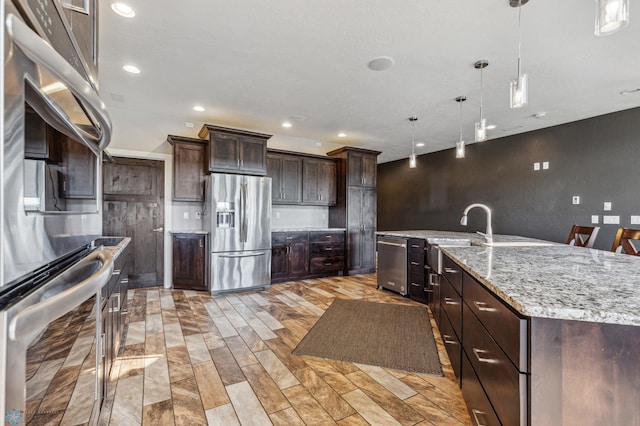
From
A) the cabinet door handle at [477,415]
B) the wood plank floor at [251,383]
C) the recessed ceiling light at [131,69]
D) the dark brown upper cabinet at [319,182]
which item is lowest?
the wood plank floor at [251,383]

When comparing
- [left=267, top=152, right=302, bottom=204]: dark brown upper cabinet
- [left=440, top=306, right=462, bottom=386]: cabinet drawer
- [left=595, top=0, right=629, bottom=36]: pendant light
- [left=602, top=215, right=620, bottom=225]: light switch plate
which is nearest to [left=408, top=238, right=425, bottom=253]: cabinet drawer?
[left=440, top=306, right=462, bottom=386]: cabinet drawer

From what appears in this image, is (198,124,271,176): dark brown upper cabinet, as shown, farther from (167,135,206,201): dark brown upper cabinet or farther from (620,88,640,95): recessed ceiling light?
(620,88,640,95): recessed ceiling light

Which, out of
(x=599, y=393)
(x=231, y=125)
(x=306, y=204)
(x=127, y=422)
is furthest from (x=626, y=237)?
(x=231, y=125)

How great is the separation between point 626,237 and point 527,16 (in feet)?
6.49

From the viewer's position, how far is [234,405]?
177 centimetres

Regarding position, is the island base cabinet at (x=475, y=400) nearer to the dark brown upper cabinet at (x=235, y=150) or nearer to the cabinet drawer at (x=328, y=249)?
the cabinet drawer at (x=328, y=249)

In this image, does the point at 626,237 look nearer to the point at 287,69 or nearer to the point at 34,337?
the point at 287,69

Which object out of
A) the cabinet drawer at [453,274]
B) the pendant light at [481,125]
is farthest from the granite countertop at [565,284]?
the pendant light at [481,125]

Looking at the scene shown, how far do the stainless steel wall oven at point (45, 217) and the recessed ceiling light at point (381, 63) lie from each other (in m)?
2.43

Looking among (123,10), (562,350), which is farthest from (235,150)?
(562,350)

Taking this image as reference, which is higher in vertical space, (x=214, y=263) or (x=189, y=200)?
(x=189, y=200)

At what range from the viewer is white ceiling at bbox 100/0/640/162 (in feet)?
7.18

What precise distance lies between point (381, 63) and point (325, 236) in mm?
3157

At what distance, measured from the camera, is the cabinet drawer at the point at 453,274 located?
1.83 meters
